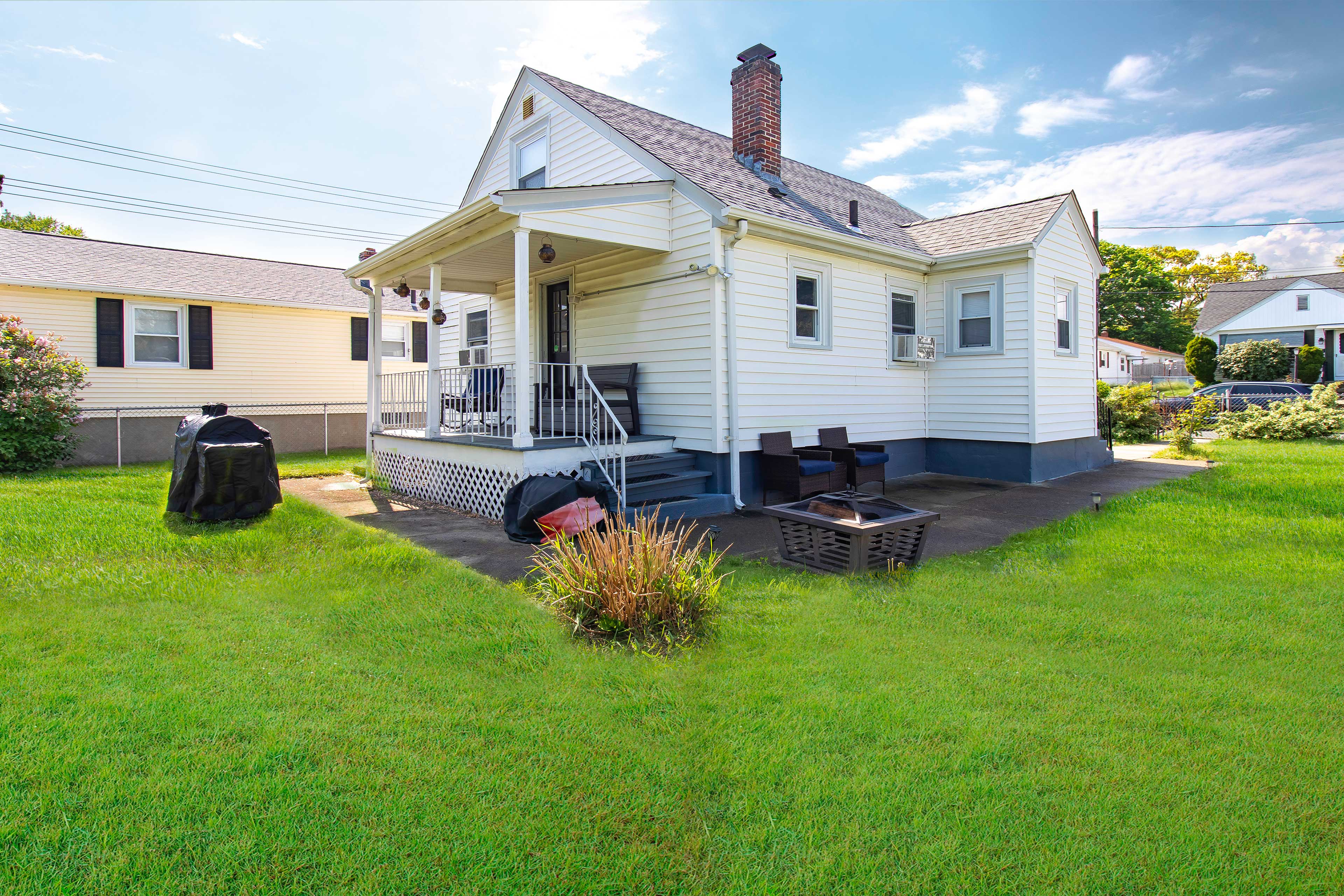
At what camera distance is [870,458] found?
9531 millimetres

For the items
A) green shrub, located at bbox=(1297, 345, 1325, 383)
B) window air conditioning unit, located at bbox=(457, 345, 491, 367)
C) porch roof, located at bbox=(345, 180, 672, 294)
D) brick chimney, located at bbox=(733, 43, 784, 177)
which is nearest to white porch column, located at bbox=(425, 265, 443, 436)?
porch roof, located at bbox=(345, 180, 672, 294)

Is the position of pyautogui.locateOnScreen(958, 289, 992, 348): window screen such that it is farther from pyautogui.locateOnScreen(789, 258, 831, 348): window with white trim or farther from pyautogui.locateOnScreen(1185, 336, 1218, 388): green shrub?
pyautogui.locateOnScreen(1185, 336, 1218, 388): green shrub

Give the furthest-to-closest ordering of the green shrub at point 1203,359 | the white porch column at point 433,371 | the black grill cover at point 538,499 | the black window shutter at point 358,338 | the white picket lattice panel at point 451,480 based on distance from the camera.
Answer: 1. the green shrub at point 1203,359
2. the black window shutter at point 358,338
3. the white porch column at point 433,371
4. the white picket lattice panel at point 451,480
5. the black grill cover at point 538,499

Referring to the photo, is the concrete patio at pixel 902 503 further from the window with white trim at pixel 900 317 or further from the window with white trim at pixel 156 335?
the window with white trim at pixel 156 335

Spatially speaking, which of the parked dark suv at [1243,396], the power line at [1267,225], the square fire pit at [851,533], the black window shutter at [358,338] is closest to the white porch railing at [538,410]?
the square fire pit at [851,533]

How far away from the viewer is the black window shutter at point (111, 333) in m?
14.0

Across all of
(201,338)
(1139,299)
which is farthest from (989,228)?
(1139,299)

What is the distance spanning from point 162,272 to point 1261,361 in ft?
123

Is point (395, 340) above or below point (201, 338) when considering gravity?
above

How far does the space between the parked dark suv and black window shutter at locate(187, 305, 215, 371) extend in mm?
22893

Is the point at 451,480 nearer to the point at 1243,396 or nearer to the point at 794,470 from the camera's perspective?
the point at 794,470

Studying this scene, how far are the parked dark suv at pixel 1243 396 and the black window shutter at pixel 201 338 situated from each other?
901 inches

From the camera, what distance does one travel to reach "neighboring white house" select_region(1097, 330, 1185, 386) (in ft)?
135

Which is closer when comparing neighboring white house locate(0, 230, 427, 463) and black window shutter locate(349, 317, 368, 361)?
neighboring white house locate(0, 230, 427, 463)
